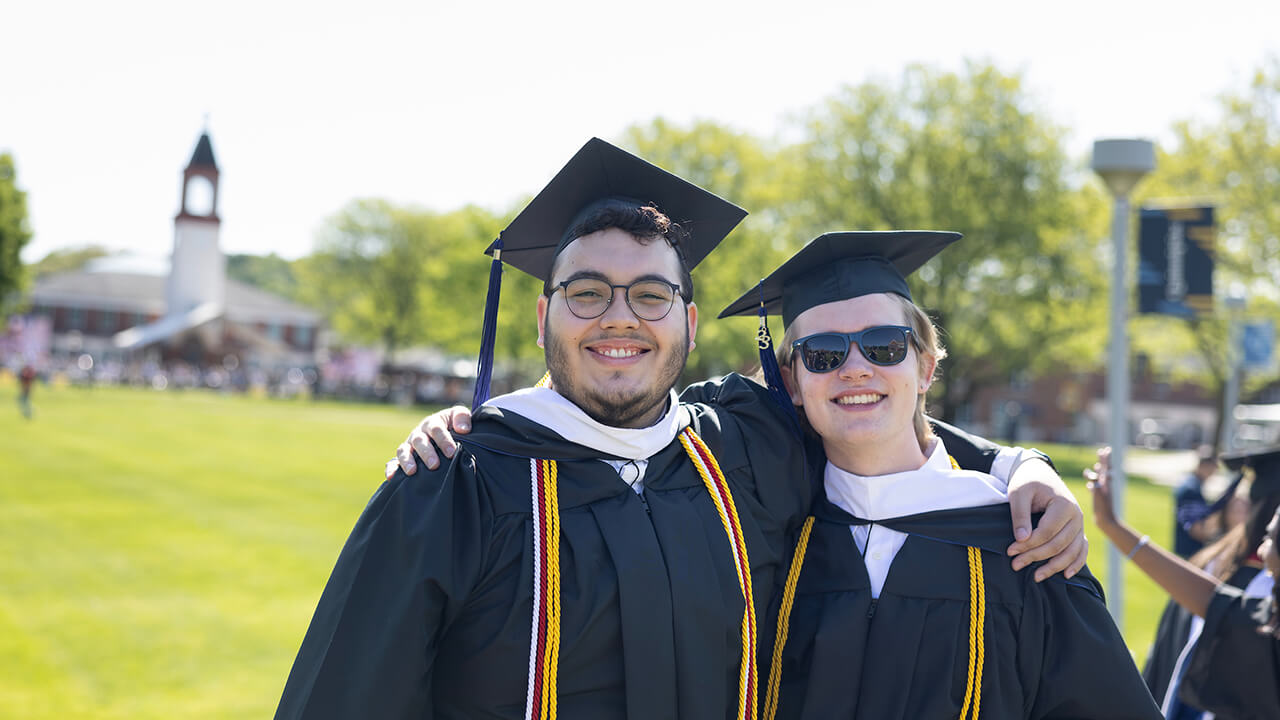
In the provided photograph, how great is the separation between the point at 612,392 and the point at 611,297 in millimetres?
249

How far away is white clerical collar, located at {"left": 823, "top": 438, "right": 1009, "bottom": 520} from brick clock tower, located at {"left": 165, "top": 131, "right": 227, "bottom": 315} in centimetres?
6961

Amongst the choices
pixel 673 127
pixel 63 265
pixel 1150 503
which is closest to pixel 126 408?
pixel 673 127

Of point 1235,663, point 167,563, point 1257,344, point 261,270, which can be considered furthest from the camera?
point 261,270

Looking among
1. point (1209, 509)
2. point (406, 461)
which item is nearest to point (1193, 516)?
point (1209, 509)

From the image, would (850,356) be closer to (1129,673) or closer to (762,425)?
(762,425)

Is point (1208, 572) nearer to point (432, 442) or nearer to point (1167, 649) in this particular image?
point (1167, 649)

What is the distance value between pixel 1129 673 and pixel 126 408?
113ft

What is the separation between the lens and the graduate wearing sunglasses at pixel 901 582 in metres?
2.47

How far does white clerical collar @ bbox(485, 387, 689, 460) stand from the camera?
244cm

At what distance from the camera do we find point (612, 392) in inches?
97.0

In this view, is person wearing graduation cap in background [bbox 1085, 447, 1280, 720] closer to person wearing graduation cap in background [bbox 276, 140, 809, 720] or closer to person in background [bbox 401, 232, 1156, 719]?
person in background [bbox 401, 232, 1156, 719]

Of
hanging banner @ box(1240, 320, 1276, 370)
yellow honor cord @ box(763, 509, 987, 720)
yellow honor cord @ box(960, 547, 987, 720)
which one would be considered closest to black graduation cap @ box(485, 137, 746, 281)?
yellow honor cord @ box(763, 509, 987, 720)

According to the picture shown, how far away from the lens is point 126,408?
104 ft

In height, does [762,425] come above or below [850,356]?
below
